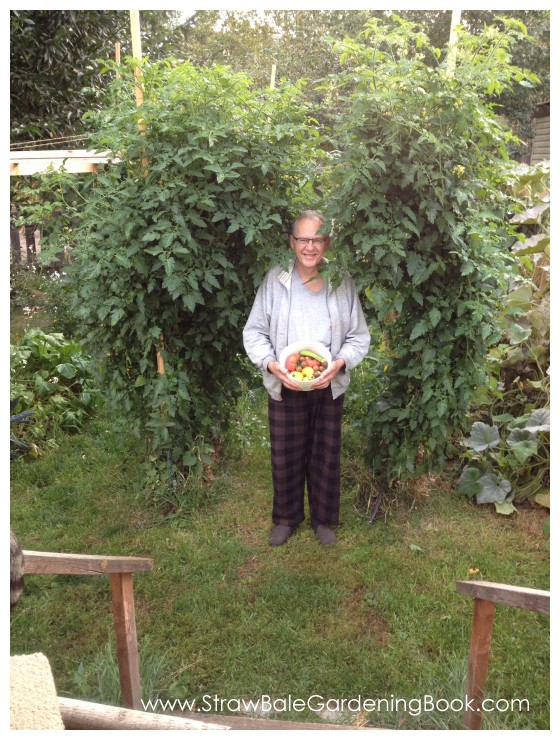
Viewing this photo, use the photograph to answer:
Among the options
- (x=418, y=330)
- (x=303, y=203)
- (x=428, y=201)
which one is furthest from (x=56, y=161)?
(x=418, y=330)

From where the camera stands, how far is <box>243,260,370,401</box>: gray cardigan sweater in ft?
9.70

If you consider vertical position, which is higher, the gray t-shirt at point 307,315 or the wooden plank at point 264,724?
the gray t-shirt at point 307,315

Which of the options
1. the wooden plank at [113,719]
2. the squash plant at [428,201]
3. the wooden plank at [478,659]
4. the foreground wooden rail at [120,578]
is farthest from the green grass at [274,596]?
the wooden plank at [113,719]

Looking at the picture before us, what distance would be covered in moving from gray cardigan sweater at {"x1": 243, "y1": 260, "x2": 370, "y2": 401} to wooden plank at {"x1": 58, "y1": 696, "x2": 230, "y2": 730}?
5.59 ft

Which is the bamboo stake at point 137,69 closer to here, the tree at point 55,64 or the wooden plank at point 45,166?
the wooden plank at point 45,166

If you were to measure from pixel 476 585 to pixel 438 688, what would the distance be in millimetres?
773

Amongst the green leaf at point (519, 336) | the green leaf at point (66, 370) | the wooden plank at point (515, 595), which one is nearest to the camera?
the wooden plank at point (515, 595)

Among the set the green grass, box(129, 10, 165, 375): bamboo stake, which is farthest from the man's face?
the green grass

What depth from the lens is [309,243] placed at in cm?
287

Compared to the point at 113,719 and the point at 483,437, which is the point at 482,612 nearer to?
the point at 113,719

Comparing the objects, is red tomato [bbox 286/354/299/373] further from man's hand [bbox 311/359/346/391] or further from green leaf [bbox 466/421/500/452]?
green leaf [bbox 466/421/500/452]

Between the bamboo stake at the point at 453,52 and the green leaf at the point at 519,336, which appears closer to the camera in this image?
the bamboo stake at the point at 453,52

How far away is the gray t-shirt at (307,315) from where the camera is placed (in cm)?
296

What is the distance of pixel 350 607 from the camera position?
2.84 m
